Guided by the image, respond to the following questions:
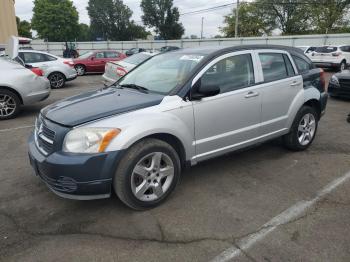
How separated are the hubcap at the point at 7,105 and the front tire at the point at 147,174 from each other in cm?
533

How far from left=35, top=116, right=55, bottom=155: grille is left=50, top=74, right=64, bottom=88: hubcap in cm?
960

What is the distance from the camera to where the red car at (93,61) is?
1788cm

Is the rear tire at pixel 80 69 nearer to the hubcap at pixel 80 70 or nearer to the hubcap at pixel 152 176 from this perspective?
the hubcap at pixel 80 70

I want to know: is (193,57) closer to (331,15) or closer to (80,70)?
(80,70)

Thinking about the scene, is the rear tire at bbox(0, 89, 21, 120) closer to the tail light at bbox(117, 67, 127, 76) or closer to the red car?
the tail light at bbox(117, 67, 127, 76)

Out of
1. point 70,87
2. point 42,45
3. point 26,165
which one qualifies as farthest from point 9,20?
point 26,165

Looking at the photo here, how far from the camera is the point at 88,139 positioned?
10.0 ft

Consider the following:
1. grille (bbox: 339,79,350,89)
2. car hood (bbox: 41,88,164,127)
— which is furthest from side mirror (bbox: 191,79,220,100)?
grille (bbox: 339,79,350,89)

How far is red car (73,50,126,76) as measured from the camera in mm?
17875

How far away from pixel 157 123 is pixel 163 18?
79.7 meters

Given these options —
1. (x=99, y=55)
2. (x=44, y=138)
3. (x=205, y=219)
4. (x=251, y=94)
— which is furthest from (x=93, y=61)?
(x=205, y=219)

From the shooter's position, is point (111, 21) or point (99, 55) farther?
point (111, 21)

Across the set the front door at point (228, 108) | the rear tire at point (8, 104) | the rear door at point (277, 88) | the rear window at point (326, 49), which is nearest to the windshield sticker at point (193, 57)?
the front door at point (228, 108)

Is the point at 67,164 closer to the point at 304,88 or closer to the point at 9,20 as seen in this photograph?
the point at 304,88
